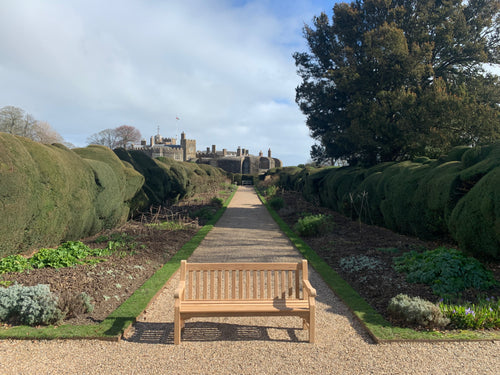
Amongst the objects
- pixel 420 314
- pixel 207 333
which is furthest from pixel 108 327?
pixel 420 314

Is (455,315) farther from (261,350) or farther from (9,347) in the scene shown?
(9,347)

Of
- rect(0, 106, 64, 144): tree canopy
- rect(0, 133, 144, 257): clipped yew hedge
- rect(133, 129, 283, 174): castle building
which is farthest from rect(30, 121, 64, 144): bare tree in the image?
rect(0, 133, 144, 257): clipped yew hedge

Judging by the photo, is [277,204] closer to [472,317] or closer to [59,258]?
[59,258]

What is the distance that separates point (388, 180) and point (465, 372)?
7651 mm

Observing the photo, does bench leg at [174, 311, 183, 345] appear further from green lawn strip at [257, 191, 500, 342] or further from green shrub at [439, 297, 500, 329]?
green shrub at [439, 297, 500, 329]

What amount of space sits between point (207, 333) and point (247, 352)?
68 cm

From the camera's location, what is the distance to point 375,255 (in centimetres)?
737

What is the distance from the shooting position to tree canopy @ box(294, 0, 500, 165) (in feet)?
42.0

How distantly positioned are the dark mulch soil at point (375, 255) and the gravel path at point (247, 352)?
82cm

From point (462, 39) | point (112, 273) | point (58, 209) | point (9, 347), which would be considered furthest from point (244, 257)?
point (462, 39)

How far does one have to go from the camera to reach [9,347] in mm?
3633

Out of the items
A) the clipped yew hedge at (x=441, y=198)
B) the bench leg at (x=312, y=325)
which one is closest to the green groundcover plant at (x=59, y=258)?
the bench leg at (x=312, y=325)

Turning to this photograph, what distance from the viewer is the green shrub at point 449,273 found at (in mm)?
5082

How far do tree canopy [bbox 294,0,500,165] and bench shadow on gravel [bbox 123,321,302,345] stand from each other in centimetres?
1104
